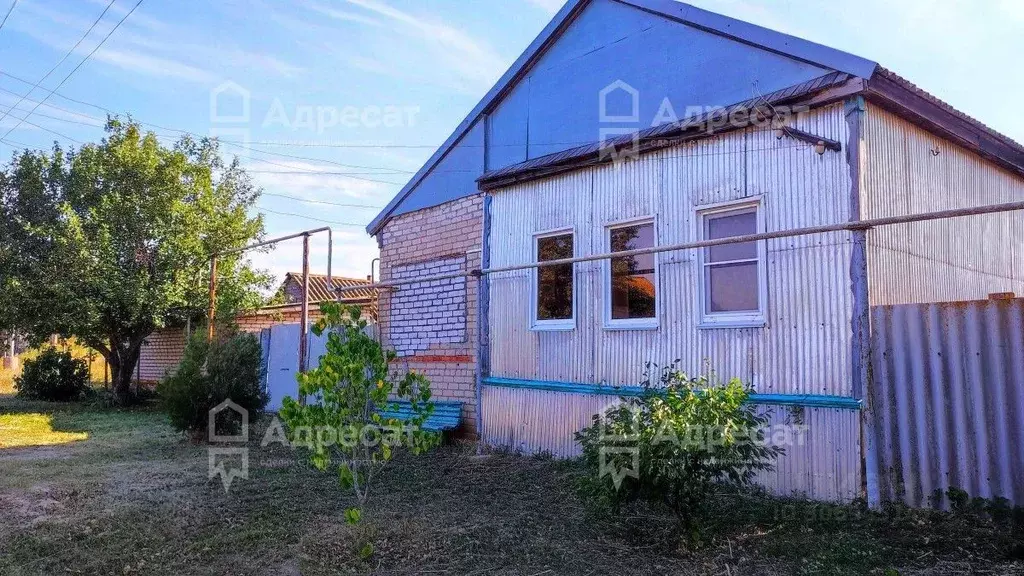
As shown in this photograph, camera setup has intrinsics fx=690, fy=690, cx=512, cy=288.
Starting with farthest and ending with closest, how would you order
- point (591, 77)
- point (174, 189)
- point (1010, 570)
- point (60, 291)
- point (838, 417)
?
point (174, 189), point (60, 291), point (591, 77), point (838, 417), point (1010, 570)

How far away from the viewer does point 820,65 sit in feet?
18.8

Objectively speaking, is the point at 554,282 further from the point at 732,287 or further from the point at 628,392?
the point at 732,287

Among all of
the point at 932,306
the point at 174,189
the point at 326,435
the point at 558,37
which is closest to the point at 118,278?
the point at 174,189

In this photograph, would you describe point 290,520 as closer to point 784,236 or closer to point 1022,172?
point 784,236

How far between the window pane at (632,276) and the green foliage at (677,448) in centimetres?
254

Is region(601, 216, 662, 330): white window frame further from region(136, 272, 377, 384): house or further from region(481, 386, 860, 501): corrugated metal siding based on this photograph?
region(136, 272, 377, 384): house

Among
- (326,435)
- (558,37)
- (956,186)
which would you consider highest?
(558,37)

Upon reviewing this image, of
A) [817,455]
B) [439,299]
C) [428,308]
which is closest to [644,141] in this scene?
[817,455]

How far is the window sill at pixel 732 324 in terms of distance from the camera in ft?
19.4

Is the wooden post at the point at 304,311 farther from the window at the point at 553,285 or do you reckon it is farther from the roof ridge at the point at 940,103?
the roof ridge at the point at 940,103

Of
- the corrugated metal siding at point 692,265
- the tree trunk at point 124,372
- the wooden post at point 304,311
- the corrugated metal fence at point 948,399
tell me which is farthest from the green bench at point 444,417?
the tree trunk at point 124,372

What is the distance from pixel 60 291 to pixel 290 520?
11356 mm

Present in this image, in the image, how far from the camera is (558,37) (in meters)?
8.30

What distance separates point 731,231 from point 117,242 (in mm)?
13190
